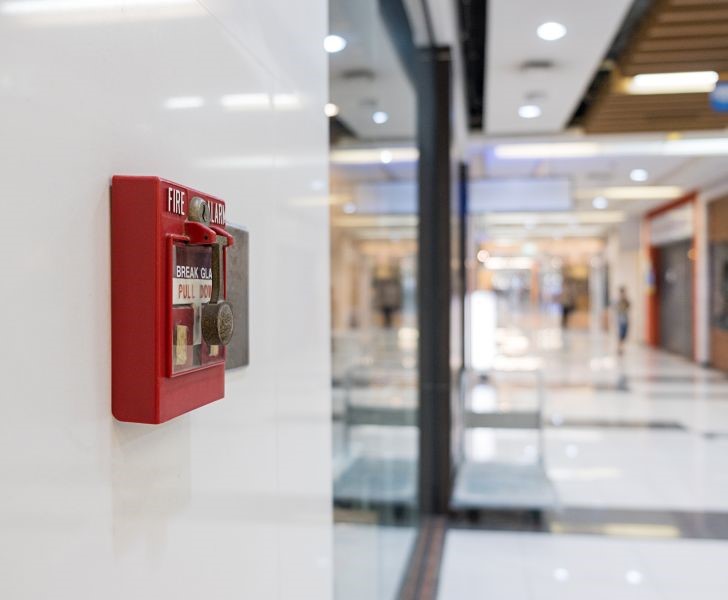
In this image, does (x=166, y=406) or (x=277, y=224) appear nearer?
(x=166, y=406)

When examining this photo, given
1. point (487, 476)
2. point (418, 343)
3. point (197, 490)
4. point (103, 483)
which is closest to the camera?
point (103, 483)

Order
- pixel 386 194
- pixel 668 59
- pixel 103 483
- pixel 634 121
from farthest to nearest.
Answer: pixel 634 121 → pixel 668 59 → pixel 386 194 → pixel 103 483

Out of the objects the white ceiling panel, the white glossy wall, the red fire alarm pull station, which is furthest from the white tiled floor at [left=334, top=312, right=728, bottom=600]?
the white ceiling panel

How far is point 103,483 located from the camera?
82cm

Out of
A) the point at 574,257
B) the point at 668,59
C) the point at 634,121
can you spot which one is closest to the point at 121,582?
the point at 668,59

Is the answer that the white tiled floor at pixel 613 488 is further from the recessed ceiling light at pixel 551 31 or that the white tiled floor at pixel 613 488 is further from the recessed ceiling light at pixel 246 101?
the recessed ceiling light at pixel 551 31

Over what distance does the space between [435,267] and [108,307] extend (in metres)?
4.49

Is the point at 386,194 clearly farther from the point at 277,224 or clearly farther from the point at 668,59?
the point at 668,59

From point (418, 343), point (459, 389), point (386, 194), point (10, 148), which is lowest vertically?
point (459, 389)

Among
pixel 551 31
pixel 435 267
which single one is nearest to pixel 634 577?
pixel 435 267

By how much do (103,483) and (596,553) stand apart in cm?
422

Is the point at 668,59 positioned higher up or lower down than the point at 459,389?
higher up

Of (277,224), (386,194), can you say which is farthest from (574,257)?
(277,224)

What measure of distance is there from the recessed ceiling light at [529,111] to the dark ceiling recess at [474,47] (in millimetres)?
518
